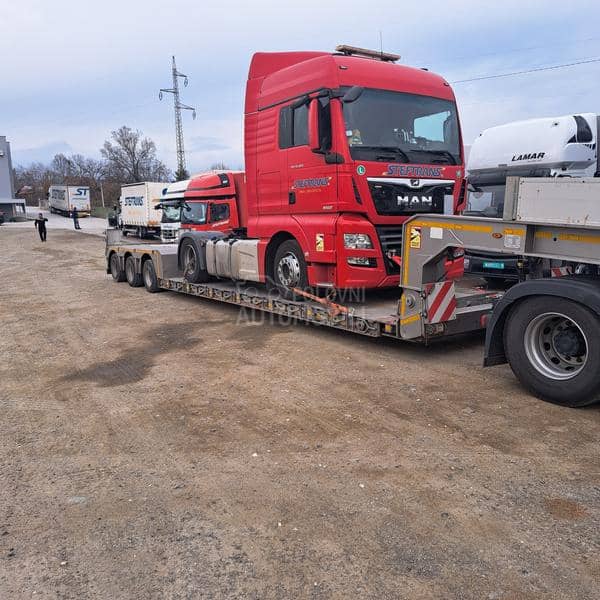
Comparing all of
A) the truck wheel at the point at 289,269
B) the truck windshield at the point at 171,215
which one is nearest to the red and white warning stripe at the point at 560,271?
the truck wheel at the point at 289,269

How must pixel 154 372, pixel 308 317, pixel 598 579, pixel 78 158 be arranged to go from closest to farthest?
pixel 598 579, pixel 154 372, pixel 308 317, pixel 78 158

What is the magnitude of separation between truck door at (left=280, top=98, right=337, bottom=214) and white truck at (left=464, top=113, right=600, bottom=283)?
413cm

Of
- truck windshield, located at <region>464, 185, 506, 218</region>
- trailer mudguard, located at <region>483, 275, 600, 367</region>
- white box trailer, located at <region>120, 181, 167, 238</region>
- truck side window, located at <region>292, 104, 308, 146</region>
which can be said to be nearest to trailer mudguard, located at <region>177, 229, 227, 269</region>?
truck side window, located at <region>292, 104, 308, 146</region>

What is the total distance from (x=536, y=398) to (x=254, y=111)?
19.3ft

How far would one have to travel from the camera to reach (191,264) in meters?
10.8

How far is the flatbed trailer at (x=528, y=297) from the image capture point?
4.50 meters

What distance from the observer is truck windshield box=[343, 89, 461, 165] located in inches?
265

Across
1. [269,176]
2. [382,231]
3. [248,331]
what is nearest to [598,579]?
[382,231]

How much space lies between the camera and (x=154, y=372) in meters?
6.30

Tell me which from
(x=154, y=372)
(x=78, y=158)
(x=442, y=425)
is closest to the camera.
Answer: (x=442, y=425)

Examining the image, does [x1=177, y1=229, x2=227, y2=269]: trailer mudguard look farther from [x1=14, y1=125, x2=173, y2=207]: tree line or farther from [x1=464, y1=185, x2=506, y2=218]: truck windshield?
[x1=14, y1=125, x2=173, y2=207]: tree line

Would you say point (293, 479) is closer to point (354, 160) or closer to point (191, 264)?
point (354, 160)

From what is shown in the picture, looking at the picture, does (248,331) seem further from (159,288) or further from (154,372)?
(159,288)

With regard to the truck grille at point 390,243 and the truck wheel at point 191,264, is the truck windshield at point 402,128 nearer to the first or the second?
the truck grille at point 390,243
